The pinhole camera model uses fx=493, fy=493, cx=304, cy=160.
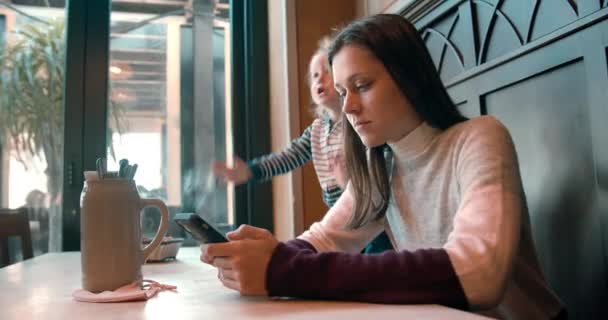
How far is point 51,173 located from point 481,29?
1.88 m

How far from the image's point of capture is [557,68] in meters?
1.04

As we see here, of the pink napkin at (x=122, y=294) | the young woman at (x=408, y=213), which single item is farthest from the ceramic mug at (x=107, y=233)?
the young woman at (x=408, y=213)

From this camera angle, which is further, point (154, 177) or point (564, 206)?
point (154, 177)

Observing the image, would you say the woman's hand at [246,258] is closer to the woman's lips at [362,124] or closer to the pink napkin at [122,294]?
the pink napkin at [122,294]

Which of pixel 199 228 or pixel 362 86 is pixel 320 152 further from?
pixel 199 228

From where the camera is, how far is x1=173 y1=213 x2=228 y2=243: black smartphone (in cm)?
73

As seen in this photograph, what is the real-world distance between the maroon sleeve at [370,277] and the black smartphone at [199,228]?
0.11 m

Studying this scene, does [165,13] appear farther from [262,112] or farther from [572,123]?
[572,123]

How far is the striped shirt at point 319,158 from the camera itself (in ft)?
5.56

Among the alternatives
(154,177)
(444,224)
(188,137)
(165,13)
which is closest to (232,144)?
(188,137)

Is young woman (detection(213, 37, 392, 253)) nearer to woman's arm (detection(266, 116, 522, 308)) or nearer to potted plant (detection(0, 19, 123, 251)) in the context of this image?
woman's arm (detection(266, 116, 522, 308))

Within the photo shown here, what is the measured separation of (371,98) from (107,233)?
50cm

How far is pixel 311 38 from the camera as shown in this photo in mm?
2279

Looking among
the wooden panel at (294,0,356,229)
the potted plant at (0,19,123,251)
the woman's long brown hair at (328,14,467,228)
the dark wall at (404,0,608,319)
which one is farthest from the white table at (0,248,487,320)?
the potted plant at (0,19,123,251)
